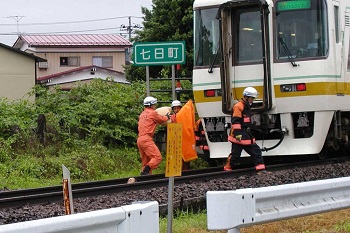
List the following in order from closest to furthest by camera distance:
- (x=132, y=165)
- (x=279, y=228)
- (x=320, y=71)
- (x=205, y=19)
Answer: (x=279, y=228) < (x=320, y=71) < (x=205, y=19) < (x=132, y=165)

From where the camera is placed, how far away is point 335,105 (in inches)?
Answer: 575

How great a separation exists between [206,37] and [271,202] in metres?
8.86

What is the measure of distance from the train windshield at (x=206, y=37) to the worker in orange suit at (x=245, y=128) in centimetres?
159

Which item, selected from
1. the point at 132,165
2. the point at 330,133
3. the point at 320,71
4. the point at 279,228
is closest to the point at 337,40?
the point at 320,71

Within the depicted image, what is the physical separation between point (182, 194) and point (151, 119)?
3.83 meters

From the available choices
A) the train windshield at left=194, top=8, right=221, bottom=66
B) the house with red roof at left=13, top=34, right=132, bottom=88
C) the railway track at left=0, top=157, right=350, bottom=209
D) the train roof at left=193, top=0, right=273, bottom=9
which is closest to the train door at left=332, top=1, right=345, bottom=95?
the railway track at left=0, top=157, right=350, bottom=209

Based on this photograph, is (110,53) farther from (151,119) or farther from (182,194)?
(182,194)

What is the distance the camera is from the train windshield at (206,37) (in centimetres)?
1491

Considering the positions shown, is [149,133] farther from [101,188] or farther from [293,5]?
[293,5]

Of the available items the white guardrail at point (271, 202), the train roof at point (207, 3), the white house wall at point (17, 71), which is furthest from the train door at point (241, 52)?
the white house wall at point (17, 71)

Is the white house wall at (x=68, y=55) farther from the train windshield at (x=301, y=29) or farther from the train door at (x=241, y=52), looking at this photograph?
the train windshield at (x=301, y=29)

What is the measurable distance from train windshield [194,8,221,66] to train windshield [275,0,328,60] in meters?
1.24

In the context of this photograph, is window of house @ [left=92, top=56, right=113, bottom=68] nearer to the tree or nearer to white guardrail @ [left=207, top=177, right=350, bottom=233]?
the tree

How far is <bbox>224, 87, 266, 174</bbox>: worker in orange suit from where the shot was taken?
13348 mm
